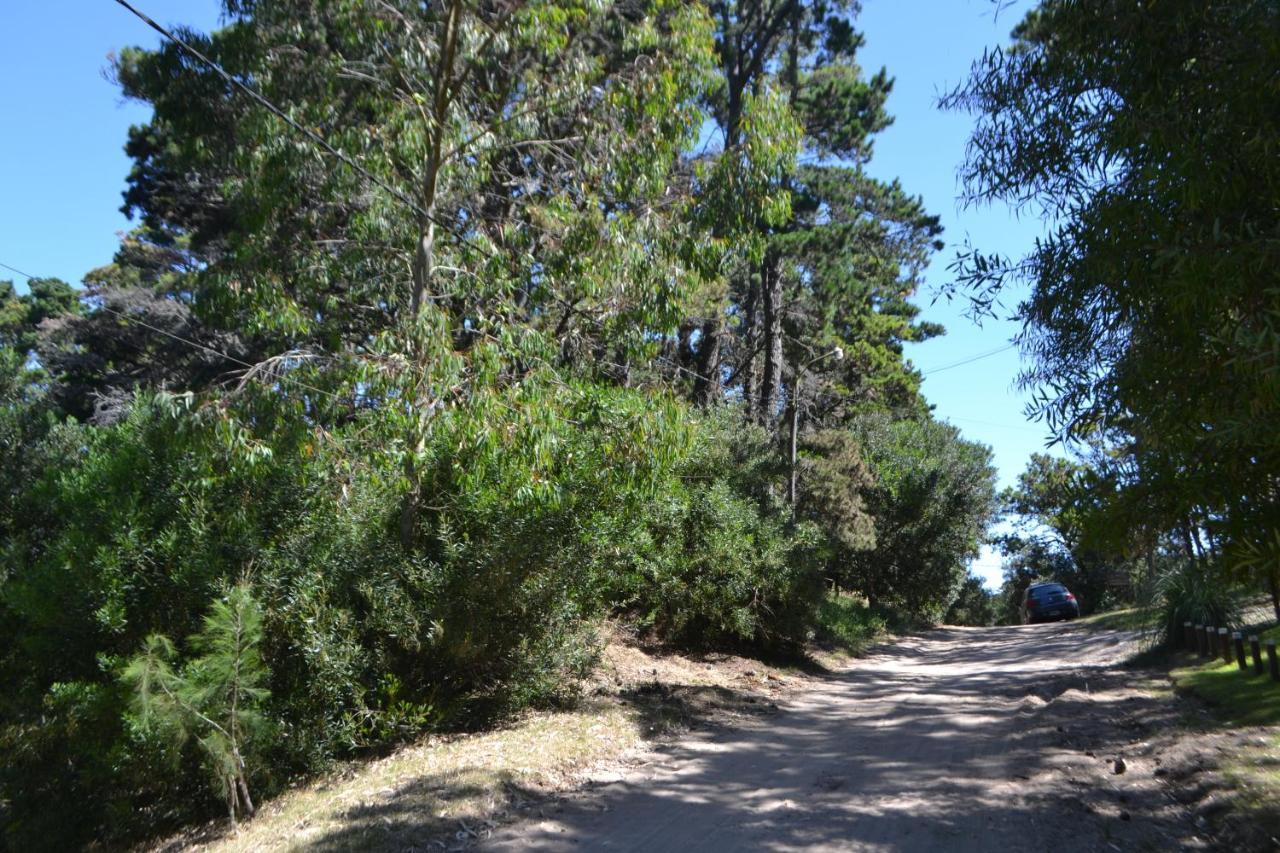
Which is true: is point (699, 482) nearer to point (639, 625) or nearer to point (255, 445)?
point (639, 625)

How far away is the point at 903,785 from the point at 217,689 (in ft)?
19.6

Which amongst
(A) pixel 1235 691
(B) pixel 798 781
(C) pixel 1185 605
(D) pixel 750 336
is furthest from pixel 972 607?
(B) pixel 798 781

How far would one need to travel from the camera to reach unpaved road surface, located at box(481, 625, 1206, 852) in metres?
6.64

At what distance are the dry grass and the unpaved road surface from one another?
0.40m

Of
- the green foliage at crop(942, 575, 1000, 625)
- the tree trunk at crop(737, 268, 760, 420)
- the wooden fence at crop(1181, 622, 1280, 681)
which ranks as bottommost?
the wooden fence at crop(1181, 622, 1280, 681)

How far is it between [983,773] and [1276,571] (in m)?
3.85

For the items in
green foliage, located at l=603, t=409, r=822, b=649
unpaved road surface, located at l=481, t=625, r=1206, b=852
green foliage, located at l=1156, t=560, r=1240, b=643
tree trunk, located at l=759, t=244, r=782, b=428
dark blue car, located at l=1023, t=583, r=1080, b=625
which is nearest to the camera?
unpaved road surface, located at l=481, t=625, r=1206, b=852

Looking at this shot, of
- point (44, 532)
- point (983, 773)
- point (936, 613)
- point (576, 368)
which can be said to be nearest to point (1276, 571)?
point (983, 773)

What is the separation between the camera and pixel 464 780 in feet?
26.7

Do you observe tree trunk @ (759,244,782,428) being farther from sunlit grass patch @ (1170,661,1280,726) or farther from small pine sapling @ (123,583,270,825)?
small pine sapling @ (123,583,270,825)

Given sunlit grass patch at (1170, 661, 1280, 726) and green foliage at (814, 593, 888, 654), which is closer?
sunlit grass patch at (1170, 661, 1280, 726)

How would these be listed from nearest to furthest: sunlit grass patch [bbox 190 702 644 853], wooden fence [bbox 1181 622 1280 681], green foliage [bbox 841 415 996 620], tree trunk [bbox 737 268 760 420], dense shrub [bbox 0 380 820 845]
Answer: sunlit grass patch [bbox 190 702 644 853] < dense shrub [bbox 0 380 820 845] < wooden fence [bbox 1181 622 1280 681] < tree trunk [bbox 737 268 760 420] < green foliage [bbox 841 415 996 620]

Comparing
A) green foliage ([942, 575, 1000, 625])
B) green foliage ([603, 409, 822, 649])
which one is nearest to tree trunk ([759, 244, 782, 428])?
green foliage ([603, 409, 822, 649])

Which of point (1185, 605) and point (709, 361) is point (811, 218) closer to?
point (709, 361)
